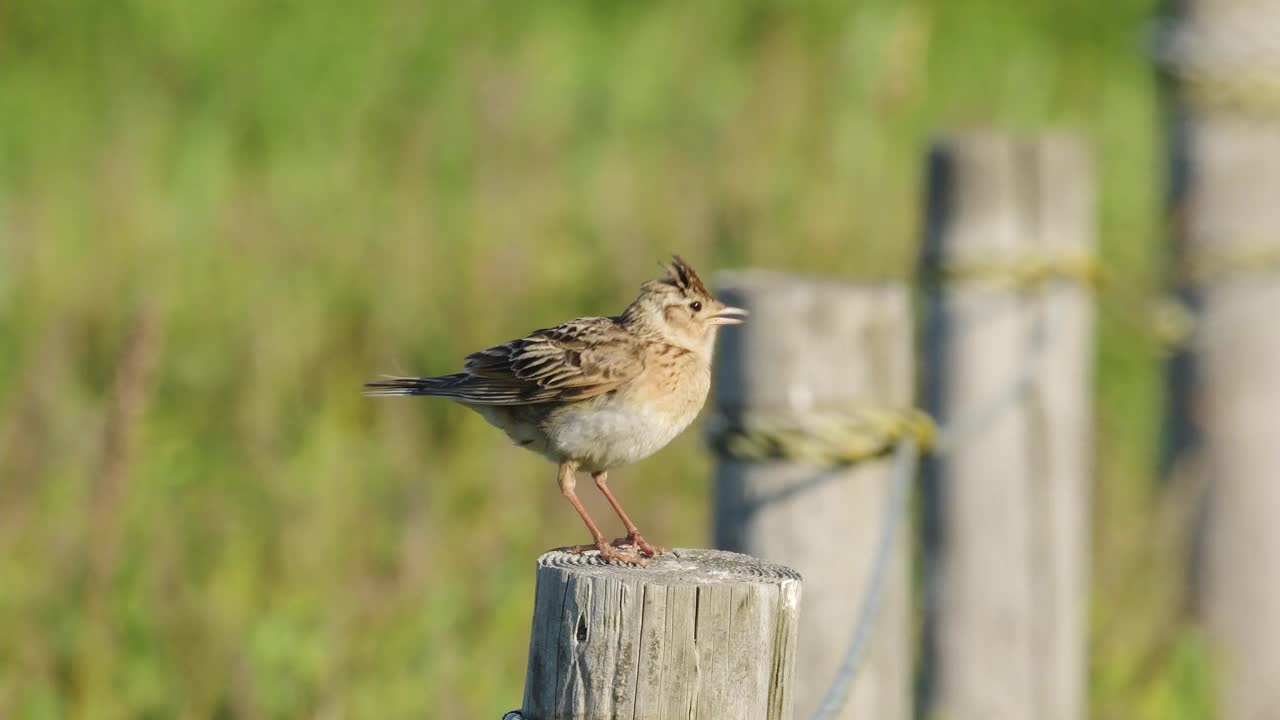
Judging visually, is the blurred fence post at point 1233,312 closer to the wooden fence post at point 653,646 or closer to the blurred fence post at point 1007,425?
the blurred fence post at point 1007,425

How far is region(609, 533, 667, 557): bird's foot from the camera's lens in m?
2.90

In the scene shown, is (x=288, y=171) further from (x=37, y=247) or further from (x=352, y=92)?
(x=37, y=247)

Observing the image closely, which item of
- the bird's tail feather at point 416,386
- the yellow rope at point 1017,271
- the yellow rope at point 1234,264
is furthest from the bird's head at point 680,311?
the yellow rope at point 1234,264

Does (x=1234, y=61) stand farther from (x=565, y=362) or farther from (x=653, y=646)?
(x=653, y=646)

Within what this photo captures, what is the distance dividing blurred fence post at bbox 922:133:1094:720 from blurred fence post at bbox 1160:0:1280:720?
3.49 ft

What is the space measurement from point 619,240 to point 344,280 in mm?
1315

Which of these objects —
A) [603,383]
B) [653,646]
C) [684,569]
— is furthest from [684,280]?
[653,646]

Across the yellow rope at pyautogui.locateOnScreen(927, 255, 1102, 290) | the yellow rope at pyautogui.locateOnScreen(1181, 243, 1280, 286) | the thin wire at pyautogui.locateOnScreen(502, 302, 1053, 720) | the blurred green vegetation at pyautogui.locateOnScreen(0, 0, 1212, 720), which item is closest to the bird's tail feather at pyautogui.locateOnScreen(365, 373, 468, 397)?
the blurred green vegetation at pyautogui.locateOnScreen(0, 0, 1212, 720)

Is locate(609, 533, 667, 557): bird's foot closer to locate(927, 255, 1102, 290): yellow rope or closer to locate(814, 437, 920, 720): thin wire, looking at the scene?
locate(814, 437, 920, 720): thin wire

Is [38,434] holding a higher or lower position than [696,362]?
lower

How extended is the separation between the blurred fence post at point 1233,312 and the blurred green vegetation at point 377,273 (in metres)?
0.23

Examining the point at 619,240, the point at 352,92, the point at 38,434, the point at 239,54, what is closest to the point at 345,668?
the point at 38,434

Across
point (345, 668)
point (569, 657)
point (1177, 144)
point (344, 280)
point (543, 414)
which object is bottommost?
point (345, 668)

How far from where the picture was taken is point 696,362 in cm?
357
